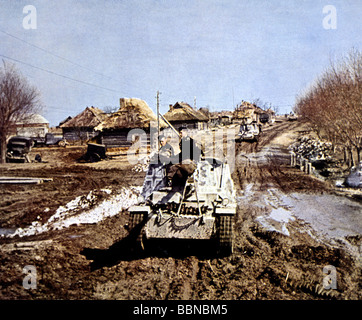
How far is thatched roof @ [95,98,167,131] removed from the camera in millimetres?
25844

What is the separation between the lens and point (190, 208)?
697 cm

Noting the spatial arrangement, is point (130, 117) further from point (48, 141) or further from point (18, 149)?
point (48, 141)

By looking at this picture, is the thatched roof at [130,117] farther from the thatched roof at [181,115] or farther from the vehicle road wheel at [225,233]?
the vehicle road wheel at [225,233]

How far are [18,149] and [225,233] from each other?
74.2ft

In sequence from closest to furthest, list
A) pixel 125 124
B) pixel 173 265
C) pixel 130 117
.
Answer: pixel 173 265 < pixel 125 124 < pixel 130 117

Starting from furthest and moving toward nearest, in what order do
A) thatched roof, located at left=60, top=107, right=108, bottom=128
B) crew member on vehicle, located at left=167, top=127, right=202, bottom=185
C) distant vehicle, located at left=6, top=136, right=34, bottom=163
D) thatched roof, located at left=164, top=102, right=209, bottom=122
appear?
thatched roof, located at left=164, top=102, right=209, bottom=122
thatched roof, located at left=60, top=107, right=108, bottom=128
distant vehicle, located at left=6, top=136, right=34, bottom=163
crew member on vehicle, located at left=167, top=127, right=202, bottom=185

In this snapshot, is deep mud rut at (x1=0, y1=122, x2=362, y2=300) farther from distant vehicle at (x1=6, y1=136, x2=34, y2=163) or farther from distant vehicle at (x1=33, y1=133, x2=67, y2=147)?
distant vehicle at (x1=33, y1=133, x2=67, y2=147)

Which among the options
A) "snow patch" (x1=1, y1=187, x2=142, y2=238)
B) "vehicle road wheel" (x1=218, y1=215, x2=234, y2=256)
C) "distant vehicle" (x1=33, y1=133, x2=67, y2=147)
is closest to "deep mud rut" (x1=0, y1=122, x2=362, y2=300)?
"vehicle road wheel" (x1=218, y1=215, x2=234, y2=256)

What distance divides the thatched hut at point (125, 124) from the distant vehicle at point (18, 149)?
5582 millimetres

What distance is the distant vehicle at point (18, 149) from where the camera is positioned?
24.0m

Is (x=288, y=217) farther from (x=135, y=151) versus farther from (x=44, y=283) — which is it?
(x=135, y=151)

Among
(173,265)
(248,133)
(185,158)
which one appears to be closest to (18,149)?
(248,133)

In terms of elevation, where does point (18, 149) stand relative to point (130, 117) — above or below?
below
